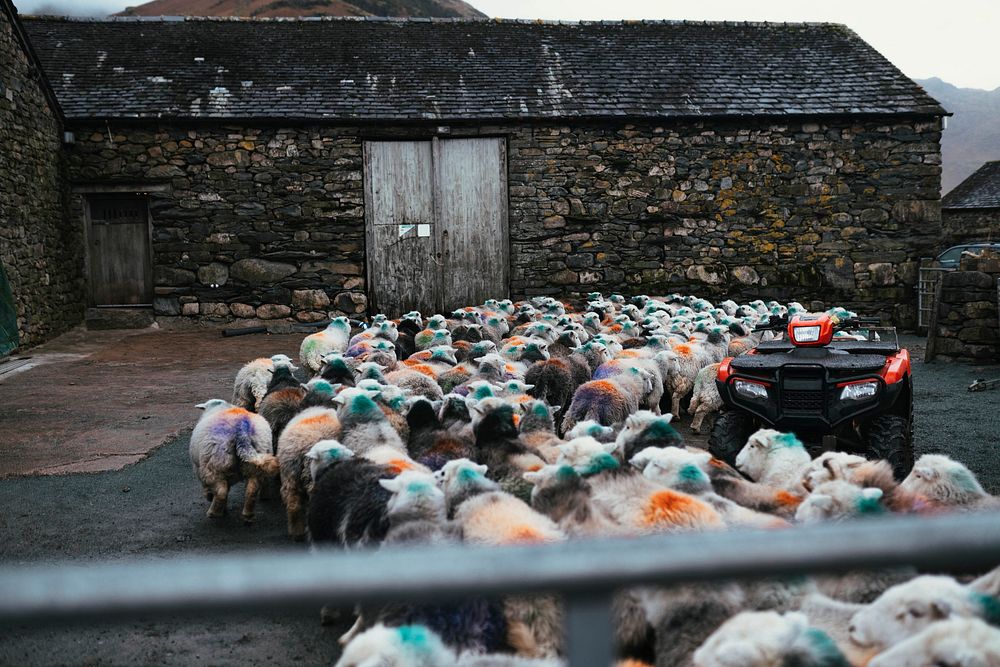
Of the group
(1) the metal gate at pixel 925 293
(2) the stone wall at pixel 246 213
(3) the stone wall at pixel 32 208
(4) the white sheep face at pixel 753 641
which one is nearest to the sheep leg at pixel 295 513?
(4) the white sheep face at pixel 753 641

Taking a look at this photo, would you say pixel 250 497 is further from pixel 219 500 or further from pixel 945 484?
pixel 945 484

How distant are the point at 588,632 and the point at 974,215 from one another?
31.8 metres

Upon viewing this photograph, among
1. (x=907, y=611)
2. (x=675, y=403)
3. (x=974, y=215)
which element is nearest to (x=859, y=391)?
(x=675, y=403)

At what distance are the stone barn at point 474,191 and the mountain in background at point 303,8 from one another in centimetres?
5641

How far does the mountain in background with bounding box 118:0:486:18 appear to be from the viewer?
259 ft

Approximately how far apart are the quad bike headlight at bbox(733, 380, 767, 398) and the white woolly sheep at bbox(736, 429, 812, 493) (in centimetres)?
83

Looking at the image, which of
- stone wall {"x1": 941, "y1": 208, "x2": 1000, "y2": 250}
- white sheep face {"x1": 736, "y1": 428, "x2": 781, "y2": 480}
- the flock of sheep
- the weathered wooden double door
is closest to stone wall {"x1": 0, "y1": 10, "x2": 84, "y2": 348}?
the weathered wooden double door

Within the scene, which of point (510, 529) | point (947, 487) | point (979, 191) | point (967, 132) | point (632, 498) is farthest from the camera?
point (967, 132)

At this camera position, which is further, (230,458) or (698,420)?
(698,420)

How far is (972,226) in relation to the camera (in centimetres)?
2816

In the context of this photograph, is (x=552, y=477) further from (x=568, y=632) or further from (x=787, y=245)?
(x=787, y=245)

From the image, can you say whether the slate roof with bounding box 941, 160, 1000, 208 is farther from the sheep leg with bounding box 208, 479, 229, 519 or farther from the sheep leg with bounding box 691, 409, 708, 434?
the sheep leg with bounding box 208, 479, 229, 519

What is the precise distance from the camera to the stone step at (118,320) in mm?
15680

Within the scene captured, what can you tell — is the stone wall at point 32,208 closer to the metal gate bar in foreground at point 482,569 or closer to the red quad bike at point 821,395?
the red quad bike at point 821,395
